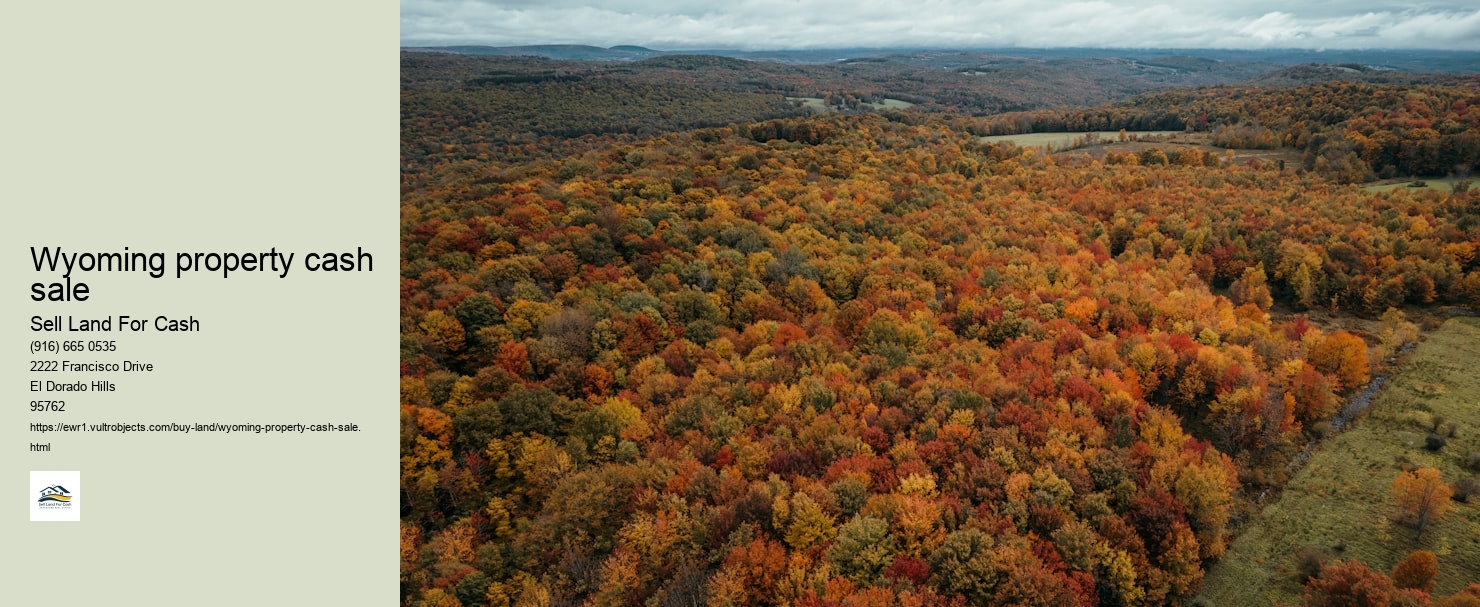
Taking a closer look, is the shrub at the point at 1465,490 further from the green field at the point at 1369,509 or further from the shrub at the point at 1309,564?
the shrub at the point at 1309,564

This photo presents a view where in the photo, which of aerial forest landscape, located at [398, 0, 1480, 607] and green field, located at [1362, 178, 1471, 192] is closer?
aerial forest landscape, located at [398, 0, 1480, 607]

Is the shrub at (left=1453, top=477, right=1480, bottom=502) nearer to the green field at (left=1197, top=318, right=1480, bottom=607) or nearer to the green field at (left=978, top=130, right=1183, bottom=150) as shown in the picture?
the green field at (left=1197, top=318, right=1480, bottom=607)

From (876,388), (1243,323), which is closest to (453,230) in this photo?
(876,388)

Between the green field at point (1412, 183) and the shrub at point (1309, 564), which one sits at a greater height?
the green field at point (1412, 183)
